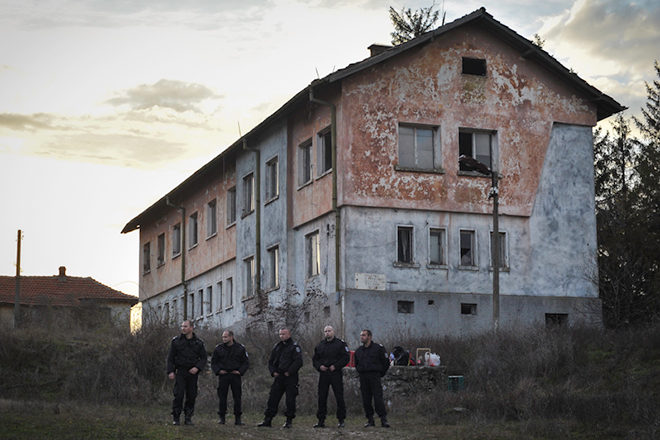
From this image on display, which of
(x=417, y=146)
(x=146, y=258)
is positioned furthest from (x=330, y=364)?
(x=146, y=258)

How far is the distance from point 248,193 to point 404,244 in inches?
347

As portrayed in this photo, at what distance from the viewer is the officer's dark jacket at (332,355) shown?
19875mm

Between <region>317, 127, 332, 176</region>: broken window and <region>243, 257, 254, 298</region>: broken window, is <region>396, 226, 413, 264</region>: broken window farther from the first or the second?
<region>243, 257, 254, 298</region>: broken window

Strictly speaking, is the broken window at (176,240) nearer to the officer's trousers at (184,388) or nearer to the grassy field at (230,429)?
the grassy field at (230,429)

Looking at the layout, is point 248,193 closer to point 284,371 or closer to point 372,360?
point 284,371

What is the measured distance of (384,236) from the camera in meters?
30.5

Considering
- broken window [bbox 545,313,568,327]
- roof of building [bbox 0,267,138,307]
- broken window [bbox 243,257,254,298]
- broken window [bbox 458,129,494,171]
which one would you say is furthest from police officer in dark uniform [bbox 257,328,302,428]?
roof of building [bbox 0,267,138,307]

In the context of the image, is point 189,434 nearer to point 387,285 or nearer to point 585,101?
point 387,285

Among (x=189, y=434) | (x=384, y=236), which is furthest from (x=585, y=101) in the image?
(x=189, y=434)

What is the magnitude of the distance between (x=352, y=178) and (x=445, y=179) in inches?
106

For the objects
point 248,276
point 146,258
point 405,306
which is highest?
point 146,258

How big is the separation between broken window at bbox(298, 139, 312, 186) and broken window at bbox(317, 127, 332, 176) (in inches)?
33.6

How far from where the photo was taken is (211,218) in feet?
140

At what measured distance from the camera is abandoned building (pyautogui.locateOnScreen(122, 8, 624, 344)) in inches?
1195
